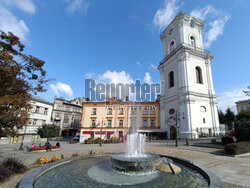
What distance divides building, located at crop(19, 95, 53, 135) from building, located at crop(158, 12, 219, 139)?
35269mm

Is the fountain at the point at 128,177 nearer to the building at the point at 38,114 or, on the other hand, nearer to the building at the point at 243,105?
the building at the point at 38,114

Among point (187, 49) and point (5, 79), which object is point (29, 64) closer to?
point (5, 79)

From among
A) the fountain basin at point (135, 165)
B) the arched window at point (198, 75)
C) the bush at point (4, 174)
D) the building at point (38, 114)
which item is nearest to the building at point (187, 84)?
the arched window at point (198, 75)

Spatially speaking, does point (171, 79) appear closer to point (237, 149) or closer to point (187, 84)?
point (187, 84)

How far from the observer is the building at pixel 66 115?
148ft

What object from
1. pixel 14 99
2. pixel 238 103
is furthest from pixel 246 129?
pixel 238 103

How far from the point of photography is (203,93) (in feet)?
96.9

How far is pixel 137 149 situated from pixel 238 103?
70424mm

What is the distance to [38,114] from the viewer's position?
38.2 metres

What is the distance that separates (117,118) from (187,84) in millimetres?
19378

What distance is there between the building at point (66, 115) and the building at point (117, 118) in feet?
50.8

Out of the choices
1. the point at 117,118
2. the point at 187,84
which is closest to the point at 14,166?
the point at 117,118

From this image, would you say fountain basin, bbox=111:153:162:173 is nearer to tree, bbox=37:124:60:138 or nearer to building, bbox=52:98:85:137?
tree, bbox=37:124:60:138

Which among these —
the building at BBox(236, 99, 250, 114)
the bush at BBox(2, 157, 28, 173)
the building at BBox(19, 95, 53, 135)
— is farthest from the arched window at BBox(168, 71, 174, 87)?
the building at BBox(236, 99, 250, 114)
